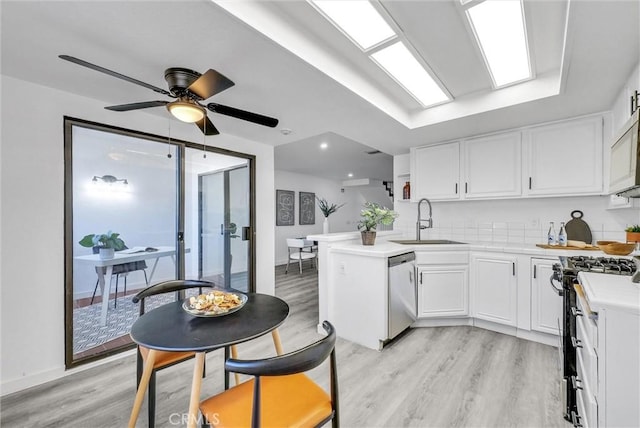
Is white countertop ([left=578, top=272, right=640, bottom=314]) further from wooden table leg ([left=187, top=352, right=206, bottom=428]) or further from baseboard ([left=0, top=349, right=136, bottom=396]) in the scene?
baseboard ([left=0, top=349, right=136, bottom=396])

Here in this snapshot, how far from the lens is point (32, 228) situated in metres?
2.00

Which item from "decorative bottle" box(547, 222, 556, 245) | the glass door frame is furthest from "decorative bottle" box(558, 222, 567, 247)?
the glass door frame

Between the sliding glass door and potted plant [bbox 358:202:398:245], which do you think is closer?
potted plant [bbox 358:202:398:245]

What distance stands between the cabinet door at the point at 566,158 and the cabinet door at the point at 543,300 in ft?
2.70

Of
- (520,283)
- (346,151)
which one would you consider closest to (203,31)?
(520,283)

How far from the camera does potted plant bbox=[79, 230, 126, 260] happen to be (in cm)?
234

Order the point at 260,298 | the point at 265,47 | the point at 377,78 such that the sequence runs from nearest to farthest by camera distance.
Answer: the point at 265,47 < the point at 260,298 < the point at 377,78

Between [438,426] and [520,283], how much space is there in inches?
67.5

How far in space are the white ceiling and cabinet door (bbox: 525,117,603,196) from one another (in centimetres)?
18

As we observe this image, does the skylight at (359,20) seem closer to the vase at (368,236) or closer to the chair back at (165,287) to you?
the vase at (368,236)

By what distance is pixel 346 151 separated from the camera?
4.91 m

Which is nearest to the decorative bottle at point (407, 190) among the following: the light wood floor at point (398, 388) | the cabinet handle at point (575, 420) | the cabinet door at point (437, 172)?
the cabinet door at point (437, 172)

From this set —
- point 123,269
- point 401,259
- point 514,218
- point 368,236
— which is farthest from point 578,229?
point 123,269

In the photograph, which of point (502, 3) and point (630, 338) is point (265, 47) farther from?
point (630, 338)
